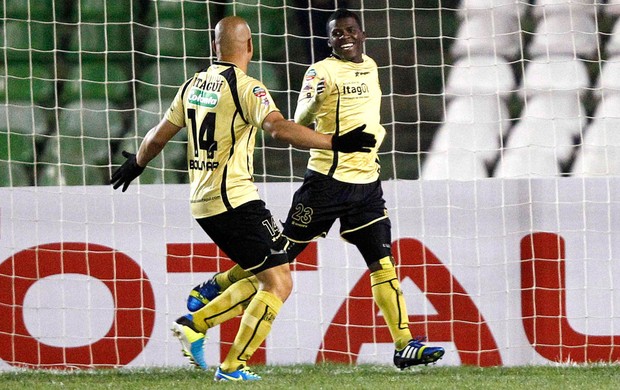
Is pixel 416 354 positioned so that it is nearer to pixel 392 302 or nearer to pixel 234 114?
pixel 392 302

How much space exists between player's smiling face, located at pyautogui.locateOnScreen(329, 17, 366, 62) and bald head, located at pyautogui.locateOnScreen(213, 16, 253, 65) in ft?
2.36

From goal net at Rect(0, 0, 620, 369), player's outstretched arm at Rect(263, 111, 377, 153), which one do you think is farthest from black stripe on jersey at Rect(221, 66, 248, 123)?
goal net at Rect(0, 0, 620, 369)

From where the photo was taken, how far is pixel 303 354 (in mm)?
6441

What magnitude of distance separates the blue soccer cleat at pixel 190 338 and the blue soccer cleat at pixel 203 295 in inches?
6.1

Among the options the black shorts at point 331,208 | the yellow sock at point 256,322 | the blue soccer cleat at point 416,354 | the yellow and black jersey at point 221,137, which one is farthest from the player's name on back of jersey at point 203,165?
the blue soccer cleat at point 416,354

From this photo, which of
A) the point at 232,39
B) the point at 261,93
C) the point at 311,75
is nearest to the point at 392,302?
the point at 311,75

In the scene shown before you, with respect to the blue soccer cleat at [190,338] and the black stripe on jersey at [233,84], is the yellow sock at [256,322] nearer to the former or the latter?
the blue soccer cleat at [190,338]

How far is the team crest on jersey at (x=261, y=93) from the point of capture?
479 cm

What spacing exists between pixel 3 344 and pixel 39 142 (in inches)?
50.1

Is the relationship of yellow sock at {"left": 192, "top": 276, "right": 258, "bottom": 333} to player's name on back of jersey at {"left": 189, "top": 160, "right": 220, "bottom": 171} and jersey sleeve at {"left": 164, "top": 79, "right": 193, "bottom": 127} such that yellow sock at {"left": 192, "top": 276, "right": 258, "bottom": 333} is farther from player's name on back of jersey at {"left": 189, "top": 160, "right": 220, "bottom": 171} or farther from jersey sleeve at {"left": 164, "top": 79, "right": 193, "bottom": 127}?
jersey sleeve at {"left": 164, "top": 79, "right": 193, "bottom": 127}

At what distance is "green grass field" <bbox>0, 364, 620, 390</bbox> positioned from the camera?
16.8ft

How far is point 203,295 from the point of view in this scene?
5.59m

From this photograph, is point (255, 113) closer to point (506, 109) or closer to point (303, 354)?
point (303, 354)

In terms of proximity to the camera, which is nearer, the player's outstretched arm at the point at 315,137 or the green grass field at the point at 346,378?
the player's outstretched arm at the point at 315,137
